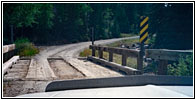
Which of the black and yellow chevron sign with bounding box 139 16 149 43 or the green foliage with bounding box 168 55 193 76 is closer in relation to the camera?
→ the green foliage with bounding box 168 55 193 76

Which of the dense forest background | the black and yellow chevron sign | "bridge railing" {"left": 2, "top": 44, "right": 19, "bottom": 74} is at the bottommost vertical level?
"bridge railing" {"left": 2, "top": 44, "right": 19, "bottom": 74}

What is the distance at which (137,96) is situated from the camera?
154cm

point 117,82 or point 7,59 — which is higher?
point 117,82

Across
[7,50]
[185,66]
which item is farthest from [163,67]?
[7,50]

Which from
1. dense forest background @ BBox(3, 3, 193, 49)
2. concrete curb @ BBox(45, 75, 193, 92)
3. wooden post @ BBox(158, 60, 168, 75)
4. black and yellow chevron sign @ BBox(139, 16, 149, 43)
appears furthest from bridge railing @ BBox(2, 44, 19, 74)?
concrete curb @ BBox(45, 75, 193, 92)

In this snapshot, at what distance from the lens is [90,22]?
43.2 meters

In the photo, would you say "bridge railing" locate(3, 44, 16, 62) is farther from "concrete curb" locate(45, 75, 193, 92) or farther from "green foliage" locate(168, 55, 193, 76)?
"concrete curb" locate(45, 75, 193, 92)

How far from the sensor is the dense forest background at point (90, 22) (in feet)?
58.2

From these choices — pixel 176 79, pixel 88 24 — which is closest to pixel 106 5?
pixel 88 24

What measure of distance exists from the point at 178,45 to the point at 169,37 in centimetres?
88

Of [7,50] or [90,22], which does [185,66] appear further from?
[90,22]

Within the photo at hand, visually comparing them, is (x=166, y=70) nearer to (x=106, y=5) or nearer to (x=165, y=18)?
(x=165, y=18)

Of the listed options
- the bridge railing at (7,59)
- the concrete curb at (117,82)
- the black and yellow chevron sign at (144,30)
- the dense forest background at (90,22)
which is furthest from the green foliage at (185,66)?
the dense forest background at (90,22)

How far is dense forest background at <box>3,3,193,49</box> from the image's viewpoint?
58.2 feet
